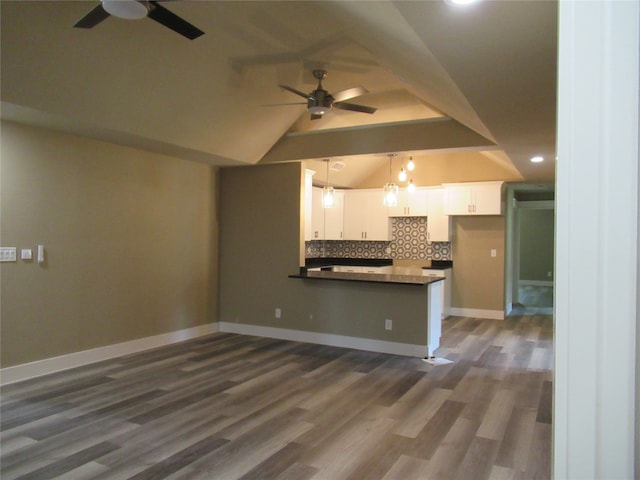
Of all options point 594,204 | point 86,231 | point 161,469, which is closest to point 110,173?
point 86,231

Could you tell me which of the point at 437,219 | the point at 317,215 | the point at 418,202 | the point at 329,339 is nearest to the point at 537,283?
the point at 437,219

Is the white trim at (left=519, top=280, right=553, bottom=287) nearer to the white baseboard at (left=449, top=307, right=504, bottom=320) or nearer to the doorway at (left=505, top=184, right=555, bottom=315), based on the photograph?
the doorway at (left=505, top=184, right=555, bottom=315)

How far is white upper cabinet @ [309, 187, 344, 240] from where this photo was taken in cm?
834

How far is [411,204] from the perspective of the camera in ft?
27.5

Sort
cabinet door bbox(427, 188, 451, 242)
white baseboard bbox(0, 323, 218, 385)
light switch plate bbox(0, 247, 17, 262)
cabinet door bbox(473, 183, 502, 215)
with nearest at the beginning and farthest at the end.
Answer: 1. light switch plate bbox(0, 247, 17, 262)
2. white baseboard bbox(0, 323, 218, 385)
3. cabinet door bbox(473, 183, 502, 215)
4. cabinet door bbox(427, 188, 451, 242)

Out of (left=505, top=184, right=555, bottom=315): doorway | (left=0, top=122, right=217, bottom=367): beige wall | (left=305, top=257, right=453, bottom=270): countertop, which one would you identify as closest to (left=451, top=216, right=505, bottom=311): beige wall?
(left=305, top=257, right=453, bottom=270): countertop

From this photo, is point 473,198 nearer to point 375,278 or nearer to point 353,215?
point 353,215

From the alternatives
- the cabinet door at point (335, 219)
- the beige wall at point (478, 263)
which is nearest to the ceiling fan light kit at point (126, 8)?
the cabinet door at point (335, 219)

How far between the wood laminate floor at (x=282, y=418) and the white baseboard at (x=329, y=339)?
171mm

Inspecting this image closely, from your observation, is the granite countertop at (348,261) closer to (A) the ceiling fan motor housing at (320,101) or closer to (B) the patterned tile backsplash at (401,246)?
(B) the patterned tile backsplash at (401,246)

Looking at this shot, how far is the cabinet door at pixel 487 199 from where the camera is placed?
7.63 meters

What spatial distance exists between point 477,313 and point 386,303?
3.19m

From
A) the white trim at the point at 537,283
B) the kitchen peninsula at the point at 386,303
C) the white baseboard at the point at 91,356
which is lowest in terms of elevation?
the white baseboard at the point at 91,356

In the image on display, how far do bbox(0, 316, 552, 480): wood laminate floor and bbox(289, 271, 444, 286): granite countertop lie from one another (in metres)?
0.93
